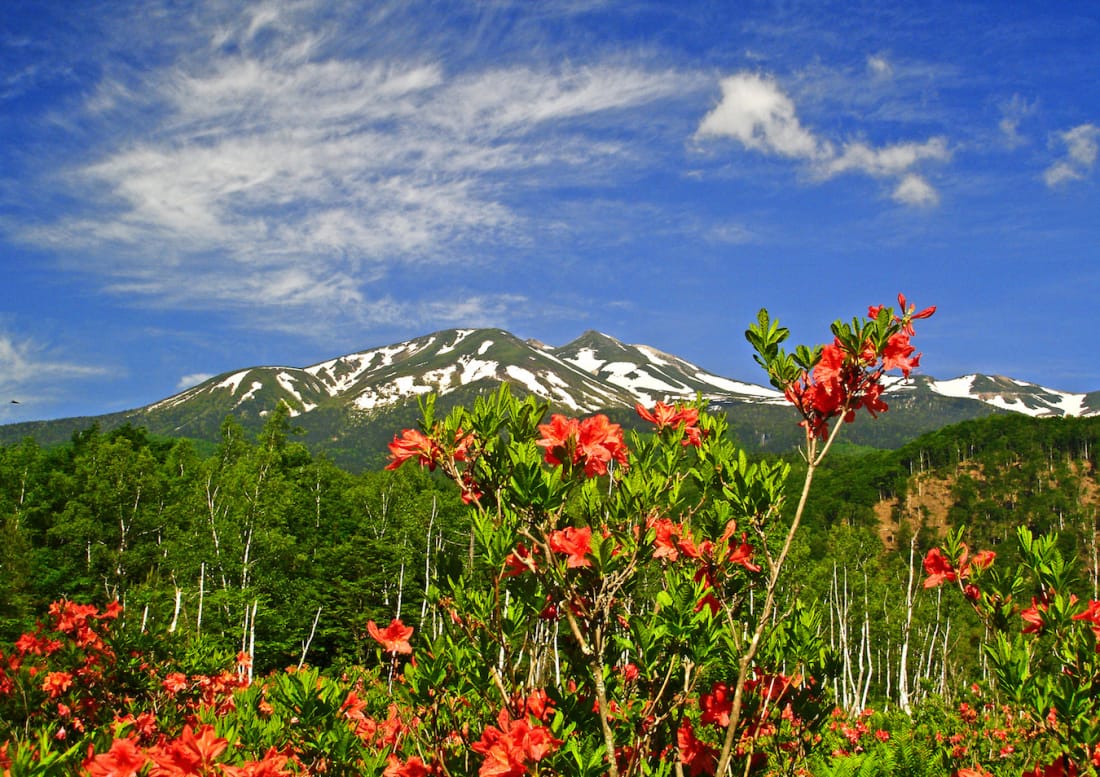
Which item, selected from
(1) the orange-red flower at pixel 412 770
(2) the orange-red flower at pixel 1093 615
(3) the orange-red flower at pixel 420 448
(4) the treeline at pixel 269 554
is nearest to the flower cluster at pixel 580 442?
(3) the orange-red flower at pixel 420 448

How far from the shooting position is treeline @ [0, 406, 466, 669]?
23.7 m

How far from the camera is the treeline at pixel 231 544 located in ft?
77.9

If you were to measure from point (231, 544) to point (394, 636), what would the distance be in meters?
24.9

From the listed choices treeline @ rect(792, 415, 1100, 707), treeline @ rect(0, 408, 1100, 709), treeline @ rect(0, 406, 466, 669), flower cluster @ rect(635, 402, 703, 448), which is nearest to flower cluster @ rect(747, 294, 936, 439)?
flower cluster @ rect(635, 402, 703, 448)

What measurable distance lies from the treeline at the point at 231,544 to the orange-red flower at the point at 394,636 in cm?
1695

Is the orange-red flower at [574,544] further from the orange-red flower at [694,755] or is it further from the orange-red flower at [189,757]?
the orange-red flower at [189,757]

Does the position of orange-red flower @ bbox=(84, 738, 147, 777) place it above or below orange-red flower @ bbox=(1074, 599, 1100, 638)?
below

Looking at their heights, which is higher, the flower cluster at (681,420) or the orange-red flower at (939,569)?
the flower cluster at (681,420)

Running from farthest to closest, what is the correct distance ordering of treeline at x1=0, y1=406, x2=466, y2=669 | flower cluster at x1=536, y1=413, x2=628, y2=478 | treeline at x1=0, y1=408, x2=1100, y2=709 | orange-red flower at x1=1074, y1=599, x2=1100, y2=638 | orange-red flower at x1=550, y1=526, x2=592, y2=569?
treeline at x1=0, y1=408, x2=1100, y2=709, treeline at x1=0, y1=406, x2=466, y2=669, orange-red flower at x1=1074, y1=599, x2=1100, y2=638, flower cluster at x1=536, y1=413, x2=628, y2=478, orange-red flower at x1=550, y1=526, x2=592, y2=569

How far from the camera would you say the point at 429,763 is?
2.43 metres

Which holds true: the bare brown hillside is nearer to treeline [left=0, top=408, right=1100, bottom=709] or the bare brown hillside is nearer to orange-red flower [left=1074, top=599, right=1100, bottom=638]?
treeline [left=0, top=408, right=1100, bottom=709]

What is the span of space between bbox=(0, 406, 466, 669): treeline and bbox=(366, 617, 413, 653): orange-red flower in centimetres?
1695

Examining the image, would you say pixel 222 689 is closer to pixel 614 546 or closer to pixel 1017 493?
pixel 614 546

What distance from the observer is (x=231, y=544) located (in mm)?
24625
